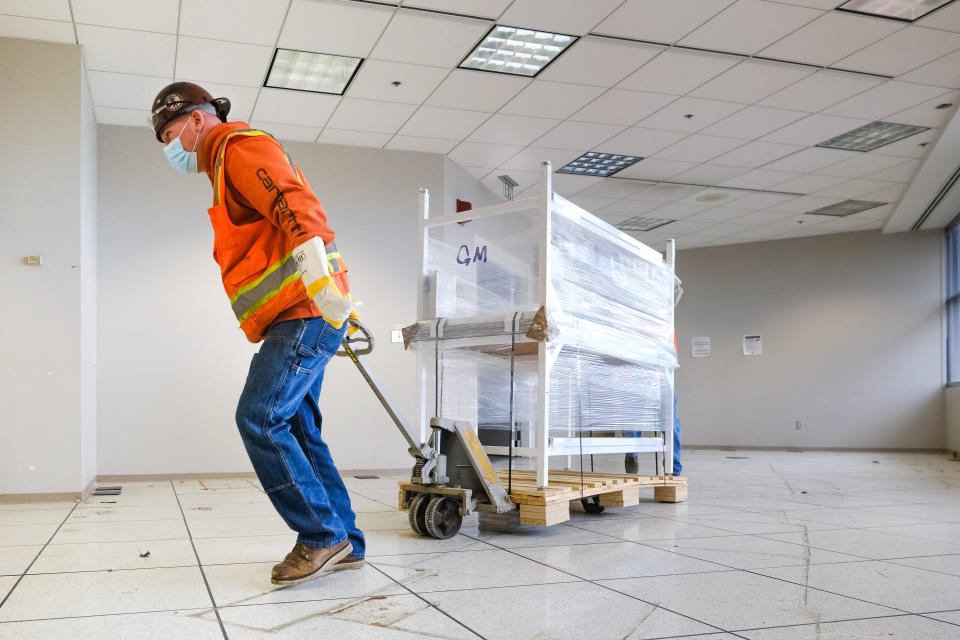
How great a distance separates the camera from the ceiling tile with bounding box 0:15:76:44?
4.33 m

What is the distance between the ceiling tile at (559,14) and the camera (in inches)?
168

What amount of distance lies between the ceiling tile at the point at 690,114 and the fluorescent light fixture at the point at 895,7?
1.35 m

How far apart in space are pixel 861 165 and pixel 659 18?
3.82 meters

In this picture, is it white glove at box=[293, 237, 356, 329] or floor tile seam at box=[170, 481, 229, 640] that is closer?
floor tile seam at box=[170, 481, 229, 640]

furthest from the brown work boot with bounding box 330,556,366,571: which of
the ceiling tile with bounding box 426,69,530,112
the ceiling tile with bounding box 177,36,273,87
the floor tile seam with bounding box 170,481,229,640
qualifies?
the ceiling tile with bounding box 426,69,530,112

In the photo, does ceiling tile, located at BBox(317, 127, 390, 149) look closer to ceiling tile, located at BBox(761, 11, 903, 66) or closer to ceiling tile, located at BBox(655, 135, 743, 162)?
ceiling tile, located at BBox(655, 135, 743, 162)

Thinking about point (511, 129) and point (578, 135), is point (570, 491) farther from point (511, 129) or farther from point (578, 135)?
point (578, 135)

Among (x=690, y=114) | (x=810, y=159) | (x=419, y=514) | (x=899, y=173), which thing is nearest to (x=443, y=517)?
(x=419, y=514)

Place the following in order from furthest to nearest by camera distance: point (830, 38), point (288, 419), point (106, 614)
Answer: point (830, 38) < point (288, 419) < point (106, 614)

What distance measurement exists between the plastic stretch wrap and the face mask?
54.3 inches

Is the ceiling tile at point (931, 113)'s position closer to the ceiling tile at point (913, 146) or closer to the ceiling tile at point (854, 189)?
the ceiling tile at point (913, 146)

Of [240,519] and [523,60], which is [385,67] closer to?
[523,60]

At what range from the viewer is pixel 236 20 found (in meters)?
4.36

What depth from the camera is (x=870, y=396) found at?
32.9 ft
